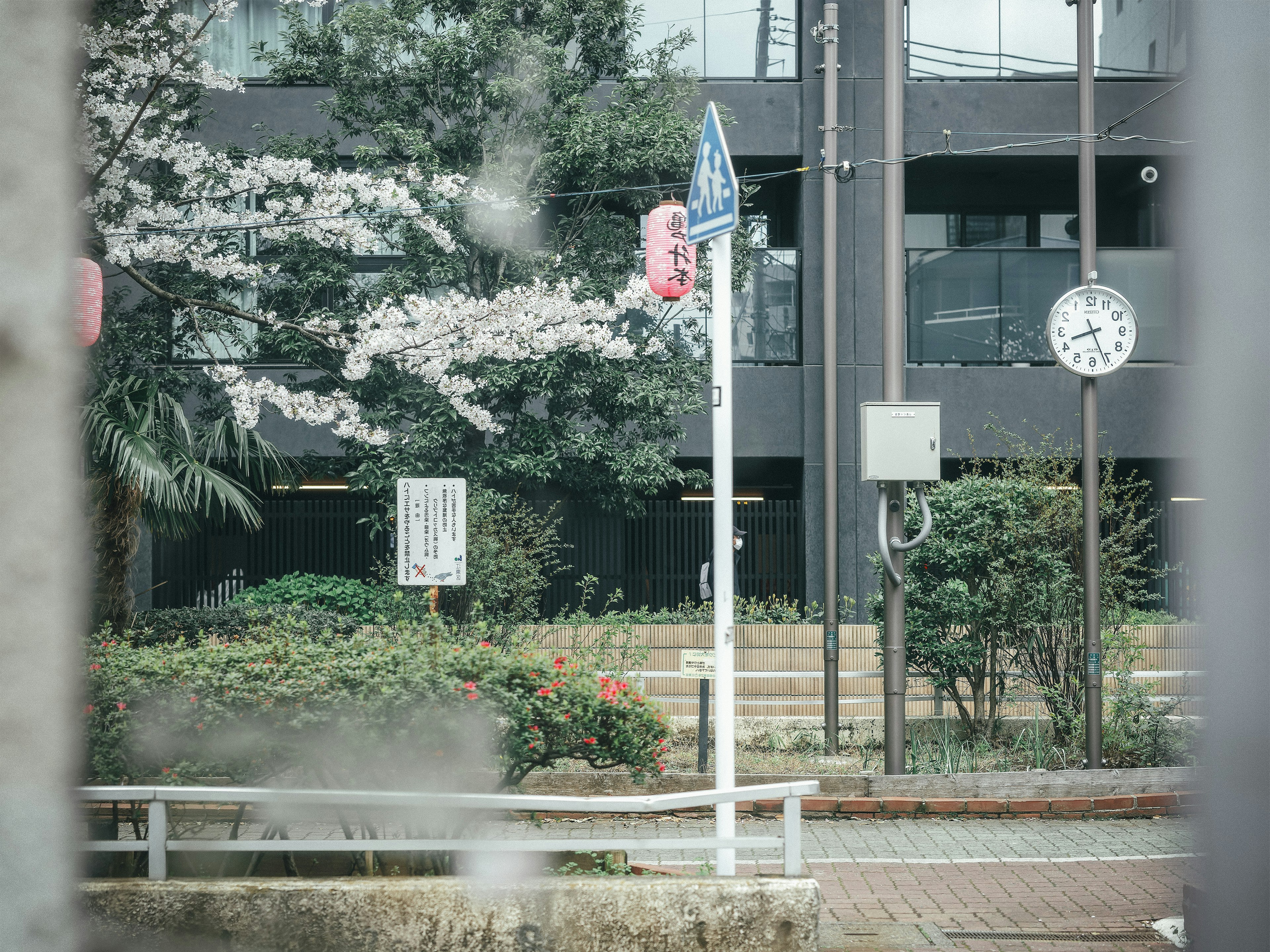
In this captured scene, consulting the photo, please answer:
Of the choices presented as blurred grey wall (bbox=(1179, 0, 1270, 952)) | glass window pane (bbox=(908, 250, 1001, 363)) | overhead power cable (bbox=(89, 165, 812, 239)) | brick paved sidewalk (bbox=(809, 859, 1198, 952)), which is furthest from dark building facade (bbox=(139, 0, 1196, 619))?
blurred grey wall (bbox=(1179, 0, 1270, 952))

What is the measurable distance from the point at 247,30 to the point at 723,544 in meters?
14.5

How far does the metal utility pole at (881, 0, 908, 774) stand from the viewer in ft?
30.5

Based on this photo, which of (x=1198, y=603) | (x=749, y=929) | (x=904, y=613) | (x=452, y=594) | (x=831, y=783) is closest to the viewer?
(x=1198, y=603)

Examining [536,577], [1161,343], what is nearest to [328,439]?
[536,577]

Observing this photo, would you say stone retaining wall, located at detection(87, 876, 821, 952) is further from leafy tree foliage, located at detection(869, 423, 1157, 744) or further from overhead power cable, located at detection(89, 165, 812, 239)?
overhead power cable, located at detection(89, 165, 812, 239)

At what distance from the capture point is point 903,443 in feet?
30.0

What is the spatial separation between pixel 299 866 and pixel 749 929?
235 cm

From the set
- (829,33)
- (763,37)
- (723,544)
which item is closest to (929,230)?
(763,37)

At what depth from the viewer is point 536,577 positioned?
41.4 ft

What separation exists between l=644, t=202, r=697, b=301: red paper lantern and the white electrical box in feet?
6.44

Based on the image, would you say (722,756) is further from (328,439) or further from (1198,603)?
(328,439)

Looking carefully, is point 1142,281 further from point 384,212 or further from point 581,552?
point 384,212

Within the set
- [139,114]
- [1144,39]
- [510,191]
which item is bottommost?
[510,191]

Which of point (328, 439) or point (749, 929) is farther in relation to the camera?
point (328, 439)
